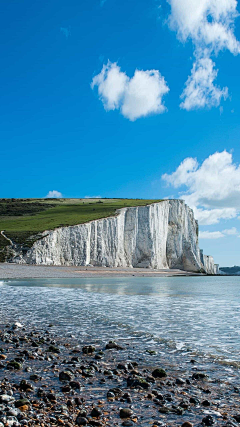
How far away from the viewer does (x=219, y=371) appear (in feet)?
18.9

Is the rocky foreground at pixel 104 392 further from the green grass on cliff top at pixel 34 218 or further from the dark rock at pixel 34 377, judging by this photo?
the green grass on cliff top at pixel 34 218

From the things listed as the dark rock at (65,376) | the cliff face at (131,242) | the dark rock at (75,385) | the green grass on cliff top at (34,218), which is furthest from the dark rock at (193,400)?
the green grass on cliff top at (34,218)

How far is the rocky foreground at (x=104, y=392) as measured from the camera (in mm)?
3844

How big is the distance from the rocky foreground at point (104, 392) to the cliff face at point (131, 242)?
146ft

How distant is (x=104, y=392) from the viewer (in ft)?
15.4

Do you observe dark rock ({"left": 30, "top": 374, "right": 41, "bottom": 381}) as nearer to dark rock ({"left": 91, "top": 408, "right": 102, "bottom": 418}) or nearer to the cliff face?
dark rock ({"left": 91, "top": 408, "right": 102, "bottom": 418})

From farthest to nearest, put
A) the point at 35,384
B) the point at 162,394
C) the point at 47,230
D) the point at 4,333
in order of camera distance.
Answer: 1. the point at 47,230
2. the point at 4,333
3. the point at 35,384
4. the point at 162,394

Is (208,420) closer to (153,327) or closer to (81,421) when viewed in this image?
(81,421)

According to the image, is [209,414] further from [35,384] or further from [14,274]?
[14,274]

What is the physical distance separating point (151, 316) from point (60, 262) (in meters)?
44.5

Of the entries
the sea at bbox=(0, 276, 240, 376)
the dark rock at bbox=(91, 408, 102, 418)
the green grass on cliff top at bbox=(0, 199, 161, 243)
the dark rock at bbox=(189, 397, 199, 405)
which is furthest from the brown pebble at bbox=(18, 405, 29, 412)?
the green grass on cliff top at bbox=(0, 199, 161, 243)

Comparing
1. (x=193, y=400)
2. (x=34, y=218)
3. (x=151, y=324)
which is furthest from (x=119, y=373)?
(x=34, y=218)

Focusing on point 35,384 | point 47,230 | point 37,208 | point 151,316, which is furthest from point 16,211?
point 35,384

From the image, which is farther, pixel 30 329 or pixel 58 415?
pixel 30 329
